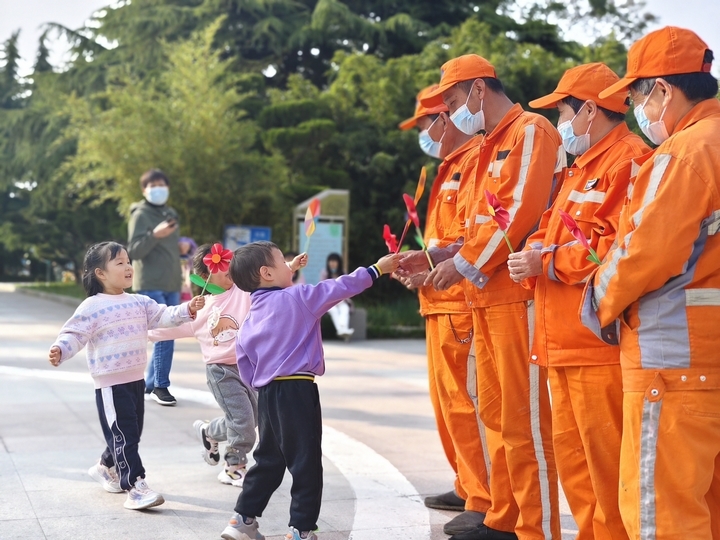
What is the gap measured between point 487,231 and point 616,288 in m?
1.11

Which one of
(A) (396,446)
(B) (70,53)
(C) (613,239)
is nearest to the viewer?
(C) (613,239)

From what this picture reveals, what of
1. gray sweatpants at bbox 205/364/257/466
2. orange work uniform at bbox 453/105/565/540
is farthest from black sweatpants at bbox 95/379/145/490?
orange work uniform at bbox 453/105/565/540

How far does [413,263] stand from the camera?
4469mm

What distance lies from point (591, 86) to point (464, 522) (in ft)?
6.92

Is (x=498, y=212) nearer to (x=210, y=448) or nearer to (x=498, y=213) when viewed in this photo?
(x=498, y=213)

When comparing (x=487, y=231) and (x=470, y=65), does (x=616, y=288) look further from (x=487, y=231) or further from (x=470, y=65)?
(x=470, y=65)

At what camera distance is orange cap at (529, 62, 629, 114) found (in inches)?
147

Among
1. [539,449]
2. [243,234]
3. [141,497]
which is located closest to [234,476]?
[141,497]

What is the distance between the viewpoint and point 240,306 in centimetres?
503

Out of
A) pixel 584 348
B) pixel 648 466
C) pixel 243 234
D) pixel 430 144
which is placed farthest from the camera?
pixel 243 234

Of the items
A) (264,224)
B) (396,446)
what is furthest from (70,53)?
(396,446)

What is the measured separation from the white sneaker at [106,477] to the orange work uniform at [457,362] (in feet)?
6.09

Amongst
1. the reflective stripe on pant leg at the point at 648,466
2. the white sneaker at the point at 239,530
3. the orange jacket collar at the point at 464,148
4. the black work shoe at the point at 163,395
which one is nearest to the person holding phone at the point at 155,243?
the black work shoe at the point at 163,395

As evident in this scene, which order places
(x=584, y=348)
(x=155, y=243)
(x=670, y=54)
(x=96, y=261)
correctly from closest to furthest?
(x=670, y=54) → (x=584, y=348) → (x=96, y=261) → (x=155, y=243)
